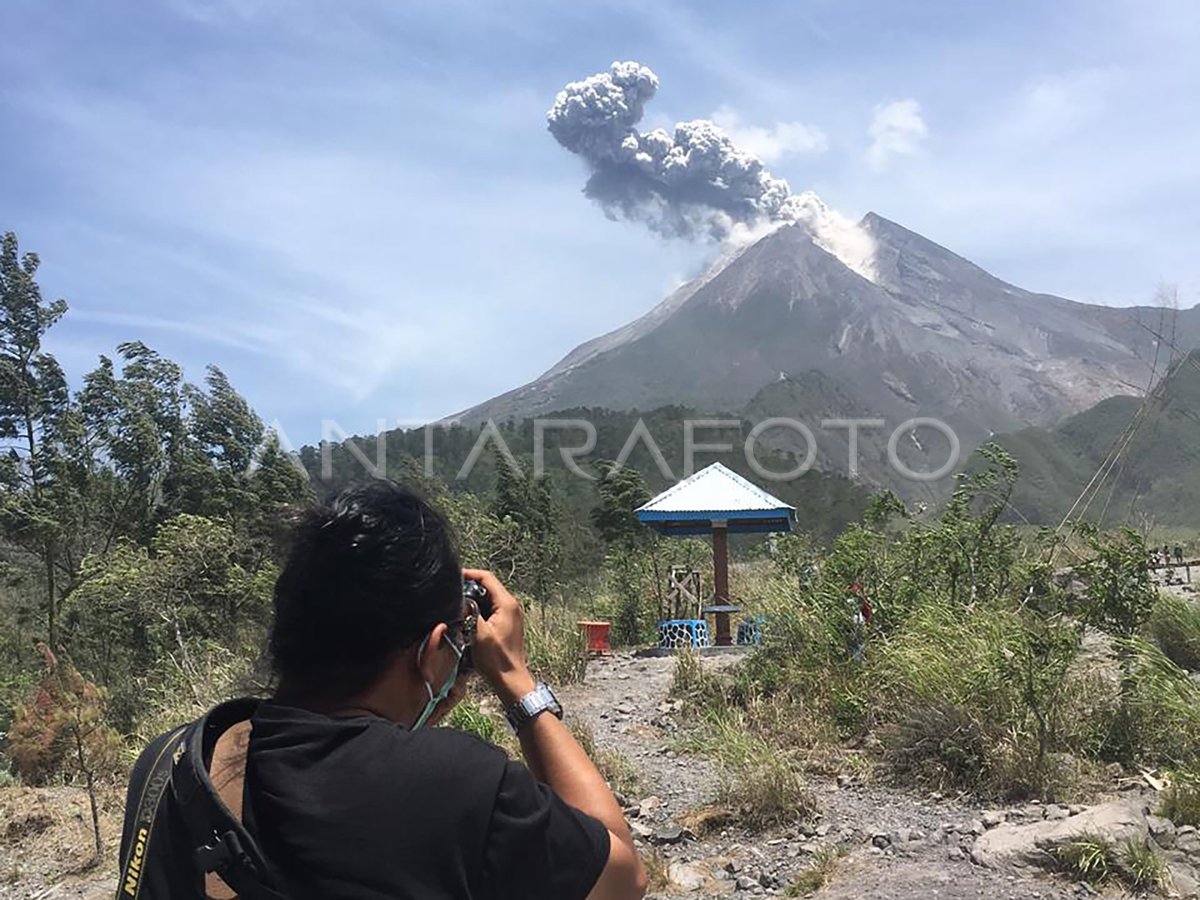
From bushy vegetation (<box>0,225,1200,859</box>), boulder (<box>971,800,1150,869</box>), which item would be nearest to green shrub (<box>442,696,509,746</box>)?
bushy vegetation (<box>0,225,1200,859</box>)

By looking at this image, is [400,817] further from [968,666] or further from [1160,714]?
[1160,714]

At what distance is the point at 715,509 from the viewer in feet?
34.8

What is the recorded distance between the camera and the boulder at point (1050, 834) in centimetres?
332

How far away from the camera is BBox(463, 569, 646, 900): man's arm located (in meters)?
0.99

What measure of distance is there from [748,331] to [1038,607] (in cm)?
11509

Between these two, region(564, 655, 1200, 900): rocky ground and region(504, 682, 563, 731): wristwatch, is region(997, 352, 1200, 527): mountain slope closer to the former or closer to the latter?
region(564, 655, 1200, 900): rocky ground

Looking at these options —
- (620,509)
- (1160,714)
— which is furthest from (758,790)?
(620,509)

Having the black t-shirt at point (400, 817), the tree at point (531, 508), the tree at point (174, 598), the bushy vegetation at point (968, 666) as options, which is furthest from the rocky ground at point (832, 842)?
the tree at point (531, 508)

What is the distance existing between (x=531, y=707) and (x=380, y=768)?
227 millimetres

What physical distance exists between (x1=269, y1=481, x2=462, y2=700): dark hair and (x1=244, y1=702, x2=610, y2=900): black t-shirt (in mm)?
79

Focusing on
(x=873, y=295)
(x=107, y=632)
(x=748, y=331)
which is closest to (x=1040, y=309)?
(x=873, y=295)

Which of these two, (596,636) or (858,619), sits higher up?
(858,619)

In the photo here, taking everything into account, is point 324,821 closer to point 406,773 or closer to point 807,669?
point 406,773

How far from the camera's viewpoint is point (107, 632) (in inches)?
456
